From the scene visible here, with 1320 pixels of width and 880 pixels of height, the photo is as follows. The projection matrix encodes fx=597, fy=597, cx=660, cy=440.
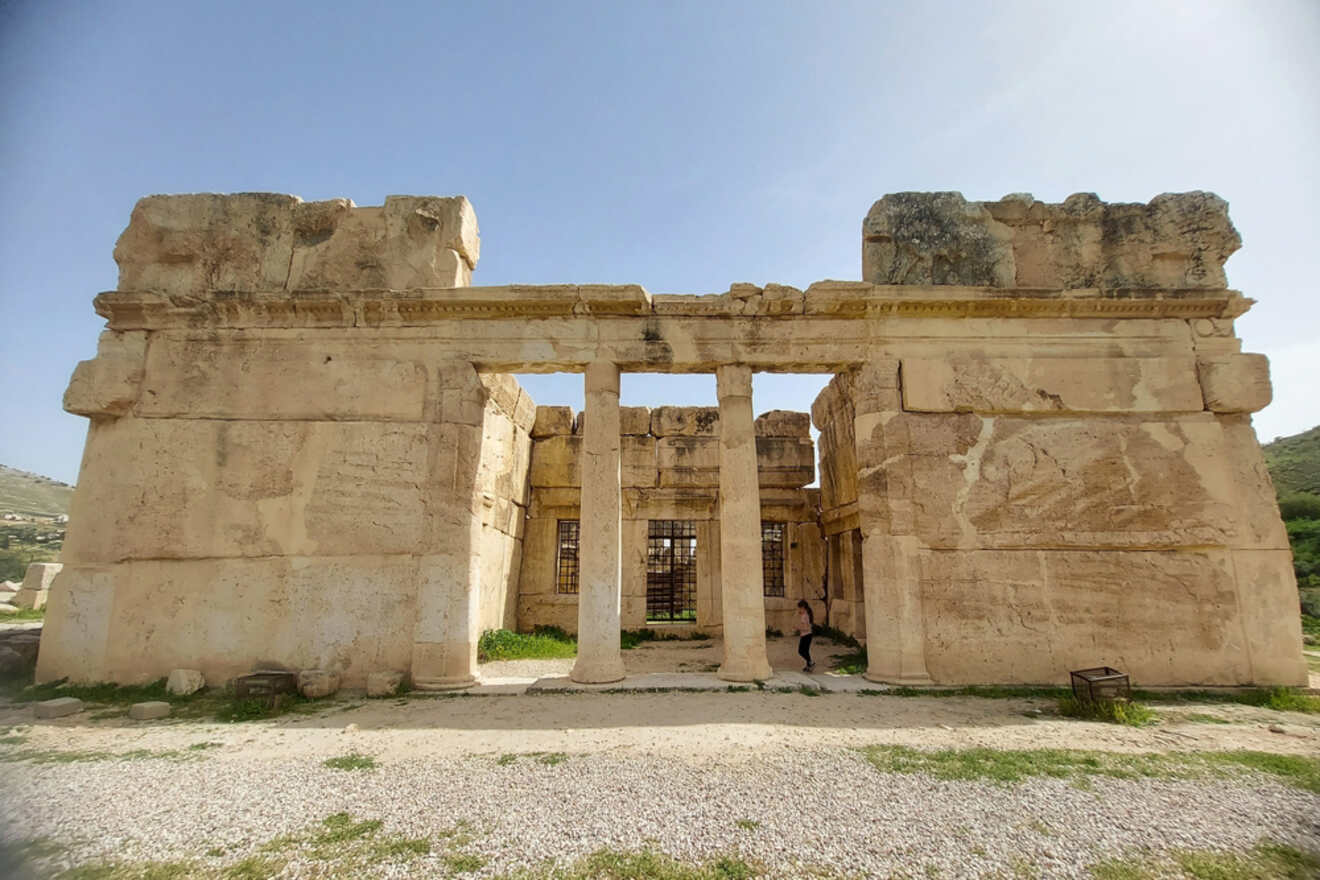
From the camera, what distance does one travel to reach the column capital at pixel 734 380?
7984mm

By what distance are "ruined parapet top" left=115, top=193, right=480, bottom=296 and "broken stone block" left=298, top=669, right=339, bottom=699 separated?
15.9ft

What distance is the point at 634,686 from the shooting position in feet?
23.1

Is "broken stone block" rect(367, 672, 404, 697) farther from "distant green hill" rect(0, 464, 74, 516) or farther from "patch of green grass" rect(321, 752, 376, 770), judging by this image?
"distant green hill" rect(0, 464, 74, 516)

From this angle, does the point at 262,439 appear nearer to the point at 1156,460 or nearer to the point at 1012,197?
the point at 1012,197

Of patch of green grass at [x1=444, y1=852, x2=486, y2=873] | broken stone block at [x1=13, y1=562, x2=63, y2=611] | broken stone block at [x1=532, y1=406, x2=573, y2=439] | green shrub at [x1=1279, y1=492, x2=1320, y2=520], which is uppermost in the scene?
broken stone block at [x1=532, y1=406, x2=573, y2=439]

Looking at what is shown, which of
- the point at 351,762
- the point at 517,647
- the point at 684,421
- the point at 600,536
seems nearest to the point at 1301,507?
the point at 684,421

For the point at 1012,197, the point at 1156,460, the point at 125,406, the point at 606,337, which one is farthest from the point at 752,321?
the point at 125,406

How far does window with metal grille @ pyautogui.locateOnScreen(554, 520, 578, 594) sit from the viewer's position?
13469 mm

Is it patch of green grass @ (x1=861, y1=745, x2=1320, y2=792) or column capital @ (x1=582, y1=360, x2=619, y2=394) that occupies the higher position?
column capital @ (x1=582, y1=360, x2=619, y2=394)

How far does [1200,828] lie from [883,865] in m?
2.07

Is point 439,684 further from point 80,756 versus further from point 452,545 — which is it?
point 80,756

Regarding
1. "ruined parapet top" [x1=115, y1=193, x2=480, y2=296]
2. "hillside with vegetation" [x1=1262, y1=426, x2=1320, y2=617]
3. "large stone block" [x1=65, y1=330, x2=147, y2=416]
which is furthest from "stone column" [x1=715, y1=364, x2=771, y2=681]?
"hillside with vegetation" [x1=1262, y1=426, x2=1320, y2=617]

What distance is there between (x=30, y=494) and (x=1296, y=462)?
62.8 meters

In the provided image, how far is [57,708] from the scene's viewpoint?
5.92 meters
